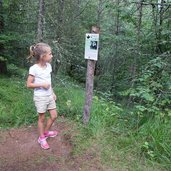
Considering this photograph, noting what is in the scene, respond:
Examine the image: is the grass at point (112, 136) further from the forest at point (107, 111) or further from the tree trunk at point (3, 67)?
the tree trunk at point (3, 67)

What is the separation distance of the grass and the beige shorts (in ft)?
2.18

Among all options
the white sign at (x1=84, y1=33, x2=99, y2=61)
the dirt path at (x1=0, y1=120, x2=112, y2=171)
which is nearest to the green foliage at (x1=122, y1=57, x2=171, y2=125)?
the white sign at (x1=84, y1=33, x2=99, y2=61)

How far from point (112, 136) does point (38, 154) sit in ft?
4.00

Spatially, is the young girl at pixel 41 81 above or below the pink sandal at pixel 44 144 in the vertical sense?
above

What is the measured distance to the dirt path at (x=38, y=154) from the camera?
A: 4121 mm

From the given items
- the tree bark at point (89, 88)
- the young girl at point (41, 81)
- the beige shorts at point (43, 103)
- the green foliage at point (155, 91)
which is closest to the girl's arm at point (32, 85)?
the young girl at point (41, 81)

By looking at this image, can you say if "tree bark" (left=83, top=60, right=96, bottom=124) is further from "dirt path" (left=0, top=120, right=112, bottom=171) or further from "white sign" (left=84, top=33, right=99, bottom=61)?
"dirt path" (left=0, top=120, right=112, bottom=171)

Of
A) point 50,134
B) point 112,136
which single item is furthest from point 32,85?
point 112,136

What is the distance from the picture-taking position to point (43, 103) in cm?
455

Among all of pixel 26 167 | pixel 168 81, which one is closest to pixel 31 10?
pixel 168 81

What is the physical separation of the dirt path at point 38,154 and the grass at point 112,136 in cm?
15

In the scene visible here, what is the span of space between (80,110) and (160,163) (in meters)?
1.93

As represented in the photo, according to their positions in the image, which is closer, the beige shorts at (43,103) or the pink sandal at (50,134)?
the beige shorts at (43,103)

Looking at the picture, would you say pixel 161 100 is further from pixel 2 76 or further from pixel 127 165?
pixel 2 76
